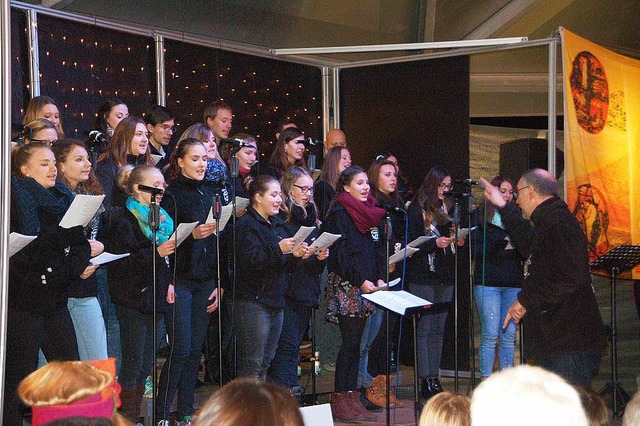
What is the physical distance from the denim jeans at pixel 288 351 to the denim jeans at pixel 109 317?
3.53ft

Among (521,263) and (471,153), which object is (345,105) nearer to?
(471,153)

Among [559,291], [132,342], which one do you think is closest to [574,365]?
[559,291]

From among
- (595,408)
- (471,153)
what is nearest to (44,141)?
(595,408)

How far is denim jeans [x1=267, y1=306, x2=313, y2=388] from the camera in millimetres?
6398

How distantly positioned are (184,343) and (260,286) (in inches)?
25.5

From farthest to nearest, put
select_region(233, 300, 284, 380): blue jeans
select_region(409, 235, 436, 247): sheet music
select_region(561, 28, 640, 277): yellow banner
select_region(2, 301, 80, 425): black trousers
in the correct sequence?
select_region(561, 28, 640, 277): yellow banner → select_region(409, 235, 436, 247): sheet music → select_region(233, 300, 284, 380): blue jeans → select_region(2, 301, 80, 425): black trousers

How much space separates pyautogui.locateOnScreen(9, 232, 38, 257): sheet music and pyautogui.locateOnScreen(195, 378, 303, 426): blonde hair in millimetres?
2653

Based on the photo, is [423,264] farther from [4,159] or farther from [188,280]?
[4,159]

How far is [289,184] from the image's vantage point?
6555 millimetres

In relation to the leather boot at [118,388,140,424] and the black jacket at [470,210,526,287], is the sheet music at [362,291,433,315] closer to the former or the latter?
the leather boot at [118,388,140,424]

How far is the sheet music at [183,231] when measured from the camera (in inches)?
208

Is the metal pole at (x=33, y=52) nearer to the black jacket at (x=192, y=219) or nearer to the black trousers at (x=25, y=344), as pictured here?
the black jacket at (x=192, y=219)

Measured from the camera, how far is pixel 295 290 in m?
6.41

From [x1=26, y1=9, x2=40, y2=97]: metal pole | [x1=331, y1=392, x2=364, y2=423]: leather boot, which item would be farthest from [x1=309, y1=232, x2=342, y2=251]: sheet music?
[x1=26, y1=9, x2=40, y2=97]: metal pole
